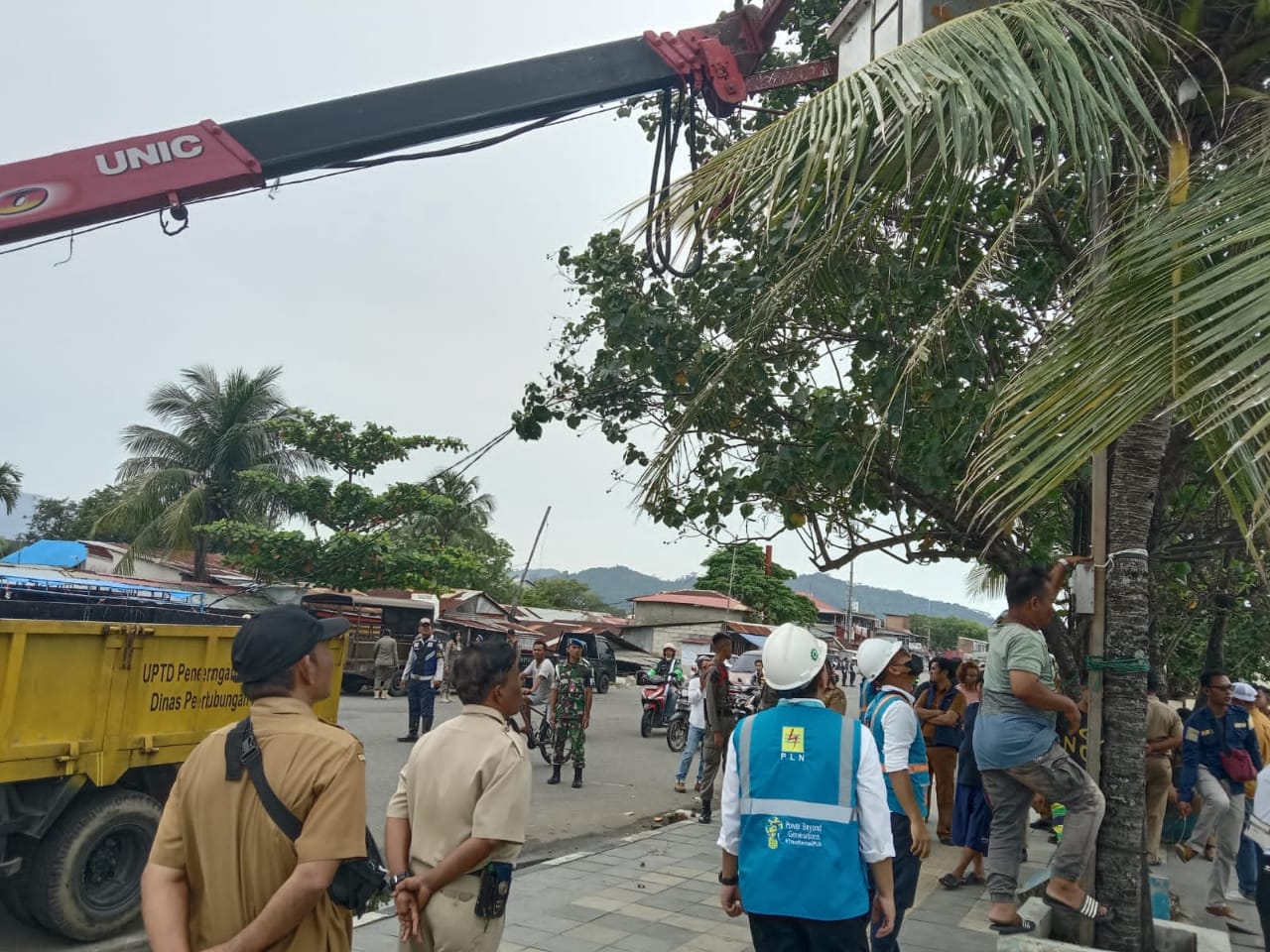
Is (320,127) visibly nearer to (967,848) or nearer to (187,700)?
(187,700)

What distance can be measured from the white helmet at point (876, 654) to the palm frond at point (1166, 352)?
76.9 inches

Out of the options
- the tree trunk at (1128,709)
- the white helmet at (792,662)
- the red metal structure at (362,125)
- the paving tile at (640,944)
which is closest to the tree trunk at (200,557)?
the red metal structure at (362,125)

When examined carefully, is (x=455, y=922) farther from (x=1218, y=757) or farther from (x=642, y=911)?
(x=1218, y=757)

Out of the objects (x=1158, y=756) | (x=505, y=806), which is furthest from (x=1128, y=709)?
(x=1158, y=756)

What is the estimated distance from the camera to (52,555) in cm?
2102

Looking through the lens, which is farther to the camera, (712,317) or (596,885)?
(712,317)

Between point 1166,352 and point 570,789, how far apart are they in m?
9.67

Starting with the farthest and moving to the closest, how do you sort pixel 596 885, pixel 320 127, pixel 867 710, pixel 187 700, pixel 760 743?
1. pixel 320 127
2. pixel 596 885
3. pixel 187 700
4. pixel 867 710
5. pixel 760 743

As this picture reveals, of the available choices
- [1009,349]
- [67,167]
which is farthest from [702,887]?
[67,167]

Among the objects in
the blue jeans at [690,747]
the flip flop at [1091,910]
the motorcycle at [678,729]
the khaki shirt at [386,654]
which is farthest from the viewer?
the khaki shirt at [386,654]

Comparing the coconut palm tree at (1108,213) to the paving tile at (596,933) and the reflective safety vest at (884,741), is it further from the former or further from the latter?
the paving tile at (596,933)

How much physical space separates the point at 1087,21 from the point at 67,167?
22.2ft

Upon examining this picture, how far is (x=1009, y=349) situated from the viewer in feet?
26.4

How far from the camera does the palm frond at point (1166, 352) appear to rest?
246cm
